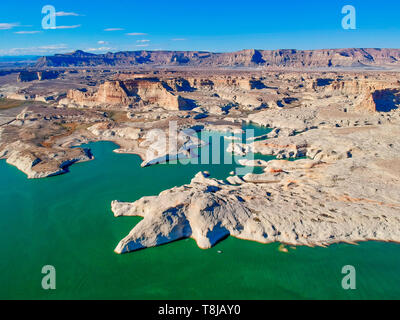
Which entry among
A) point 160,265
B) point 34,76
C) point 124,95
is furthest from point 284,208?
point 34,76

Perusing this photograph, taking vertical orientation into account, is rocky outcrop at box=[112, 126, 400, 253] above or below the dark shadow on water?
below

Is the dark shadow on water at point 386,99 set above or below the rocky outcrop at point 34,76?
below

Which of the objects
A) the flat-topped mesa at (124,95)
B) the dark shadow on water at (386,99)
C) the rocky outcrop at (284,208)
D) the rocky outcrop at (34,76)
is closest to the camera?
the rocky outcrop at (284,208)

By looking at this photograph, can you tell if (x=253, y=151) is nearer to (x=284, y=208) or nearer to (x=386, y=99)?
(x=284, y=208)

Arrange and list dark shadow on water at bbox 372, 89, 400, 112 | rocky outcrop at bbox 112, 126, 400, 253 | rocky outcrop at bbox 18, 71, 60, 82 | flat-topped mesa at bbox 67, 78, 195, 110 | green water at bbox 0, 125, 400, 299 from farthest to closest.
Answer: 1. rocky outcrop at bbox 18, 71, 60, 82
2. flat-topped mesa at bbox 67, 78, 195, 110
3. dark shadow on water at bbox 372, 89, 400, 112
4. rocky outcrop at bbox 112, 126, 400, 253
5. green water at bbox 0, 125, 400, 299

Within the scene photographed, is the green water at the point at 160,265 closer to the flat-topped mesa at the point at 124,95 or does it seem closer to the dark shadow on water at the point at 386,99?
the dark shadow on water at the point at 386,99

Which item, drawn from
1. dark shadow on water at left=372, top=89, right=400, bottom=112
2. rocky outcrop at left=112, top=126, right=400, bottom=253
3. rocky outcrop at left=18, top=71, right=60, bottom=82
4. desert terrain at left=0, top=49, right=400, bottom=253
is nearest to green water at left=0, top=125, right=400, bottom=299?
rocky outcrop at left=112, top=126, right=400, bottom=253

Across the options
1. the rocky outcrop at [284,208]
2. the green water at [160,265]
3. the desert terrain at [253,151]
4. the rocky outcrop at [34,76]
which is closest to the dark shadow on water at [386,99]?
the desert terrain at [253,151]

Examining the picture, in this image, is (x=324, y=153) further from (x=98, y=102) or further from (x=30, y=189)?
(x=98, y=102)

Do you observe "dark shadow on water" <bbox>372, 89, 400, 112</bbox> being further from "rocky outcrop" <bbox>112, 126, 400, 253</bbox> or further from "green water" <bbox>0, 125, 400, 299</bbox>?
"green water" <bbox>0, 125, 400, 299</bbox>
